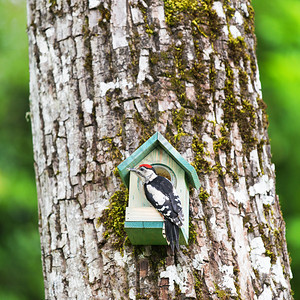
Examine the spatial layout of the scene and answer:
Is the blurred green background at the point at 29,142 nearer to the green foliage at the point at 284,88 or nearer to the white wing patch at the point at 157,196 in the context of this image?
the green foliage at the point at 284,88

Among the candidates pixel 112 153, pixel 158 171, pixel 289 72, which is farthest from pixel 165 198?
pixel 289 72

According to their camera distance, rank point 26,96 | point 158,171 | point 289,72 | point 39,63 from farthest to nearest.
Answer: point 26,96 → point 289,72 → point 39,63 → point 158,171

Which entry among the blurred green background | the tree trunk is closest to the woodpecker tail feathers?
the tree trunk

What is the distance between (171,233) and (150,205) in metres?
0.17

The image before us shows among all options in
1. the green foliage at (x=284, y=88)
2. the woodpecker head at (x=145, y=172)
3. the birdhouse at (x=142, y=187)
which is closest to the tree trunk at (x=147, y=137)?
the birdhouse at (x=142, y=187)

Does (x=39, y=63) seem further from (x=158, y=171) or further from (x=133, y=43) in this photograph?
(x=158, y=171)

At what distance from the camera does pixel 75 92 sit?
2377mm

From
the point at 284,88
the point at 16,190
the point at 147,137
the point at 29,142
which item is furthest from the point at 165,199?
the point at 29,142

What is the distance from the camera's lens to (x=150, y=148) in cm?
203

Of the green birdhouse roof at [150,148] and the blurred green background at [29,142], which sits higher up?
the blurred green background at [29,142]

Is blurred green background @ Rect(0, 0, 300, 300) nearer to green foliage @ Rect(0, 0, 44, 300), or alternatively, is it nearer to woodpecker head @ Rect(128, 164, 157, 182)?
green foliage @ Rect(0, 0, 44, 300)

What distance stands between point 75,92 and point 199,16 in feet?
2.53

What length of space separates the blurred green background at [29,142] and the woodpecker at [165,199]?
2.11 m

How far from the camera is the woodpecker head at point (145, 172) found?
1.93 meters
